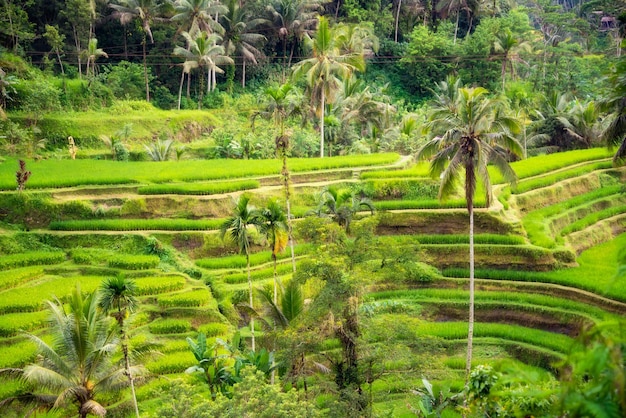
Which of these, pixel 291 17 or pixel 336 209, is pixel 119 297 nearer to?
pixel 336 209

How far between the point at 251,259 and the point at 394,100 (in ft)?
89.7

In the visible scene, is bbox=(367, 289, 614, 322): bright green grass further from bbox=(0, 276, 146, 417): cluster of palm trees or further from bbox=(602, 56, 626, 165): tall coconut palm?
bbox=(0, 276, 146, 417): cluster of palm trees

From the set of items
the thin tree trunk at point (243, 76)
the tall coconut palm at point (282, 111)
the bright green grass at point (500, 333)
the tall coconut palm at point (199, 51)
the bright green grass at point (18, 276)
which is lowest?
the bright green grass at point (500, 333)

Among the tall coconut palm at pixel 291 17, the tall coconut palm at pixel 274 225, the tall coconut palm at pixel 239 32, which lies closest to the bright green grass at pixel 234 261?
the tall coconut palm at pixel 274 225

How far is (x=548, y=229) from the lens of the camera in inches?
1014

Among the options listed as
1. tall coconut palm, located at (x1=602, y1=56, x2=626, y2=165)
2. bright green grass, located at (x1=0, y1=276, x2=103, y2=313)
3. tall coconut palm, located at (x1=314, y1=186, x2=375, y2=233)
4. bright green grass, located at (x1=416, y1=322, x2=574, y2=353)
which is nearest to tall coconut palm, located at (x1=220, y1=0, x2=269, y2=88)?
tall coconut palm, located at (x1=314, y1=186, x2=375, y2=233)

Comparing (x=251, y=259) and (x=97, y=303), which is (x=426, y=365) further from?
(x=251, y=259)

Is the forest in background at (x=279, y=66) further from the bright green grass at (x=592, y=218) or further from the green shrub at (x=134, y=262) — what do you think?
the green shrub at (x=134, y=262)

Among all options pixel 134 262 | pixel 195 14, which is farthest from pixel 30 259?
pixel 195 14

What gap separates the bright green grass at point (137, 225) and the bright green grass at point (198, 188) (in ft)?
4.21

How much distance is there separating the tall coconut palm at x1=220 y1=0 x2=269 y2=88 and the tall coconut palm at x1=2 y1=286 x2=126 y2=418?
99.2 ft

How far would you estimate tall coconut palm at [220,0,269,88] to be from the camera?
42.5 m

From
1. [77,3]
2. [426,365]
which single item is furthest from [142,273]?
[77,3]

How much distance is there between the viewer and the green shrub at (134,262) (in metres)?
21.2
